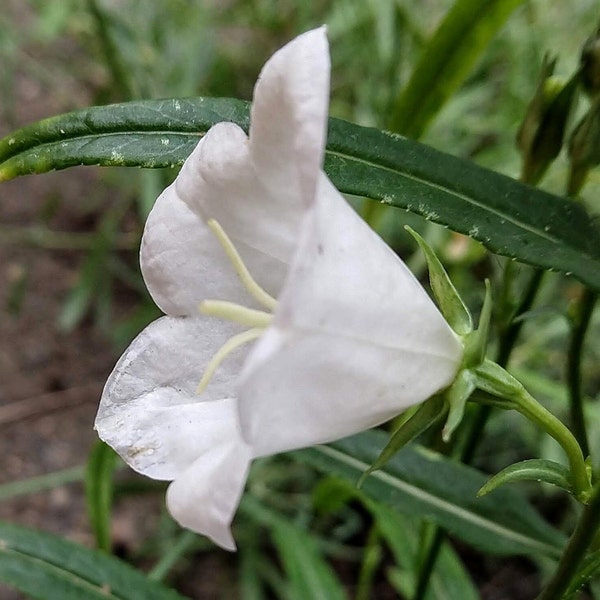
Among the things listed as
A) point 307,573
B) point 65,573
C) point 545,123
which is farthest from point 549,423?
point 307,573

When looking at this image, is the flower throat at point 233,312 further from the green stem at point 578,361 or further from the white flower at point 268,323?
the green stem at point 578,361

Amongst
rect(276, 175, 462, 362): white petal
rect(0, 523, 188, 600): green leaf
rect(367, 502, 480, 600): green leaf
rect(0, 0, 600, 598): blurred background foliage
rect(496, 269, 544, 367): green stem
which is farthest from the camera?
rect(0, 0, 600, 598): blurred background foliage

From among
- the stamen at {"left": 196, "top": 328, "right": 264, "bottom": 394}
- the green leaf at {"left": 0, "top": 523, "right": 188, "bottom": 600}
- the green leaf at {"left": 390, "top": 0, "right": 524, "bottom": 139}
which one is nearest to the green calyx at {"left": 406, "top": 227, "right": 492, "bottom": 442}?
the stamen at {"left": 196, "top": 328, "right": 264, "bottom": 394}

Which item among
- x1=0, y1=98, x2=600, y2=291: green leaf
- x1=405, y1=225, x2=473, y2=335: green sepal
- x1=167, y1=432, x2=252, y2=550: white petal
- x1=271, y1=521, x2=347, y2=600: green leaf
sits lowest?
x1=271, y1=521, x2=347, y2=600: green leaf

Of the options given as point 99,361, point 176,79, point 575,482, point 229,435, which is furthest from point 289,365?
point 99,361

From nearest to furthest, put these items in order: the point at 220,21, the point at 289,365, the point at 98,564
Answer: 1. the point at 289,365
2. the point at 98,564
3. the point at 220,21

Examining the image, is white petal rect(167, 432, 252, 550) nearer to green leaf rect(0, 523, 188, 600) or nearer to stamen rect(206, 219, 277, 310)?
stamen rect(206, 219, 277, 310)

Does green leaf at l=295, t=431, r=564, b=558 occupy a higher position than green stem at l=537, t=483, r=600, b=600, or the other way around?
green leaf at l=295, t=431, r=564, b=558

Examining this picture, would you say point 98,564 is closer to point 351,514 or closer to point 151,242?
point 151,242

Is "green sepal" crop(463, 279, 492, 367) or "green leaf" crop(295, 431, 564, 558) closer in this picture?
"green sepal" crop(463, 279, 492, 367)
